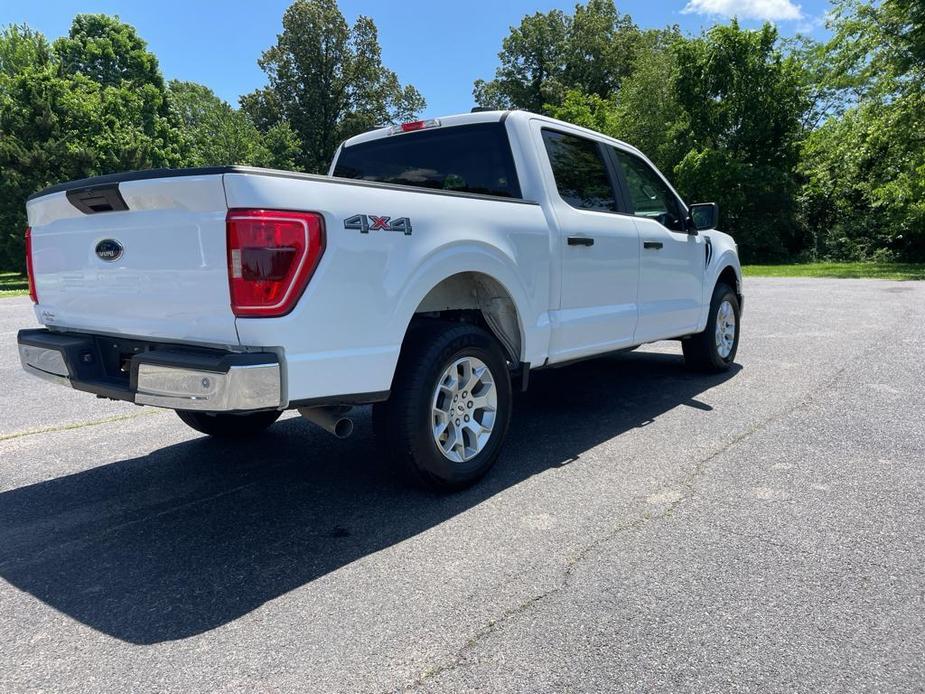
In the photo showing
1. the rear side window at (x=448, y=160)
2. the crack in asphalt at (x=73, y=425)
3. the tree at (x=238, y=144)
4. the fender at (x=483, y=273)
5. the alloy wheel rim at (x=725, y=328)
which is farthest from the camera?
the tree at (x=238, y=144)

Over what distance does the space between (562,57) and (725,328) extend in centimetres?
5718

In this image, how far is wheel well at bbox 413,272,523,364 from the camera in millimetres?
3811

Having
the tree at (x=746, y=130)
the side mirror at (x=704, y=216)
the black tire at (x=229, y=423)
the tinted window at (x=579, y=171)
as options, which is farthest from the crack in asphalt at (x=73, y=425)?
the tree at (x=746, y=130)

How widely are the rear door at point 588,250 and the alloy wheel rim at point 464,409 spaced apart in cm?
71

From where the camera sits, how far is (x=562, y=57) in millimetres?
57844

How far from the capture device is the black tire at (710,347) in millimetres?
6355

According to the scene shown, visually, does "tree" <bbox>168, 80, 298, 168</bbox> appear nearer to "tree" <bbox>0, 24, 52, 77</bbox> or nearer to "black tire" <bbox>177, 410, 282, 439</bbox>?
"tree" <bbox>0, 24, 52, 77</bbox>

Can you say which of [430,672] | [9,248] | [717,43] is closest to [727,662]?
[430,672]

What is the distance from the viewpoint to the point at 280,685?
6.82 feet

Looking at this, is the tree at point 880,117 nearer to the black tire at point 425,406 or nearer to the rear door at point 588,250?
the rear door at point 588,250

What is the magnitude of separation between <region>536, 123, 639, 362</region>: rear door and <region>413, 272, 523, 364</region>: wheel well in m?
0.33

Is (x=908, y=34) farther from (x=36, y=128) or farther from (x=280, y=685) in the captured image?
(x=36, y=128)

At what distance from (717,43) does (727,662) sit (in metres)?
36.9

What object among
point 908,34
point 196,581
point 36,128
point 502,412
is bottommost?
point 196,581
